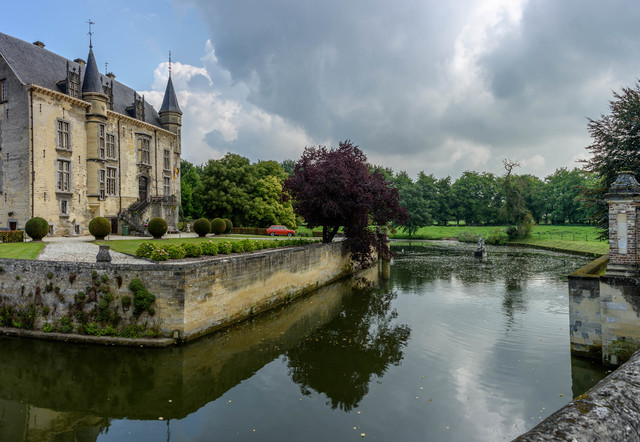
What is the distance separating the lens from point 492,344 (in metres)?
12.4

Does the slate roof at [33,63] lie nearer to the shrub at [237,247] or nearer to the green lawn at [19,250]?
the green lawn at [19,250]

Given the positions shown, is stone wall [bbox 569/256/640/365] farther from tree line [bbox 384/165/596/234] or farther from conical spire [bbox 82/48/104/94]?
tree line [bbox 384/165/596/234]

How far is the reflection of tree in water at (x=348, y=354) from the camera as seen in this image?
9.38 metres

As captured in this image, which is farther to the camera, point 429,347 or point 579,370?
point 429,347

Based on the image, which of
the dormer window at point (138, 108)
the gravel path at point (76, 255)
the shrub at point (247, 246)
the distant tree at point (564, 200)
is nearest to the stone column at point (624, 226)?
the shrub at point (247, 246)

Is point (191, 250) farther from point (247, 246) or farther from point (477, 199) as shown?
point (477, 199)

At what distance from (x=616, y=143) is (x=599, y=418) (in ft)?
62.3

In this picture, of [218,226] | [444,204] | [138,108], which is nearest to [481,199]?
[444,204]

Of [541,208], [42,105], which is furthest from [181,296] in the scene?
[541,208]

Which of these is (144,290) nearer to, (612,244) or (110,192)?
(612,244)

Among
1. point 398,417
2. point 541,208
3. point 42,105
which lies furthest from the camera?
point 541,208

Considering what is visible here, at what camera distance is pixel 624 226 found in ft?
32.4

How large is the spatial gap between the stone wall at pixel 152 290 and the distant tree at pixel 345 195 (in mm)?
10098

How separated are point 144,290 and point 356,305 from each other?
9477 millimetres
